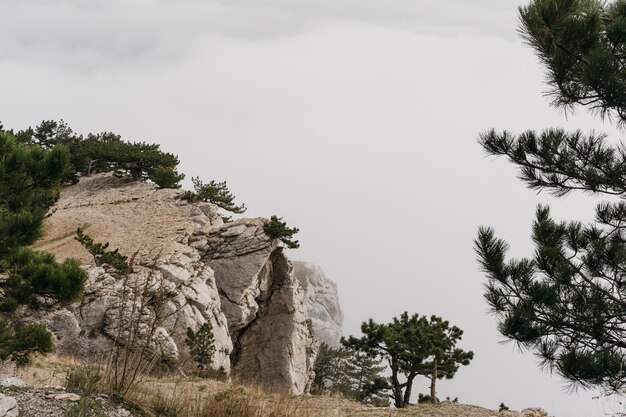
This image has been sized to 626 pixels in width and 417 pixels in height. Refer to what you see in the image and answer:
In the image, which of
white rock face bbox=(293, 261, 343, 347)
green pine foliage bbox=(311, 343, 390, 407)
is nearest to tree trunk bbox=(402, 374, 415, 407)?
green pine foliage bbox=(311, 343, 390, 407)

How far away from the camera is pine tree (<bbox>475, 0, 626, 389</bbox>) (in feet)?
25.8

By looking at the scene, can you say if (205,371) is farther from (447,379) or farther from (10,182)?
(10,182)

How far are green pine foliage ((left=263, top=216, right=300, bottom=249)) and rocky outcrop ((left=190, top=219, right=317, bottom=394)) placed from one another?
44 cm

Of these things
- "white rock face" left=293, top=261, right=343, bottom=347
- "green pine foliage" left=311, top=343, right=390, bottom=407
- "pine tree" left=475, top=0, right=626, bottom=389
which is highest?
"white rock face" left=293, top=261, right=343, bottom=347

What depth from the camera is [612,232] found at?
32.7 ft

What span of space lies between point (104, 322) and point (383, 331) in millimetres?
12075

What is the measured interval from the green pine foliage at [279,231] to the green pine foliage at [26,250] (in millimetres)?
23162

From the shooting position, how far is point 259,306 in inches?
1323

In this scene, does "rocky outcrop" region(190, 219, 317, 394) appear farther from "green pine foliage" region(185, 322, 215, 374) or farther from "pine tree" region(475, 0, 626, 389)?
"pine tree" region(475, 0, 626, 389)

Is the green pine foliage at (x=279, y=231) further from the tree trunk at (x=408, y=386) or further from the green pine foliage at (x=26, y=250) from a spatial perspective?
the green pine foliage at (x=26, y=250)

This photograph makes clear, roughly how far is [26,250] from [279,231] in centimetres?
2330

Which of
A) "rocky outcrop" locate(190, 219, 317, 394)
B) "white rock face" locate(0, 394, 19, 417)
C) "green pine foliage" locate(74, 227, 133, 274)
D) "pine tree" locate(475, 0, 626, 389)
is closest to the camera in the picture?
"white rock face" locate(0, 394, 19, 417)

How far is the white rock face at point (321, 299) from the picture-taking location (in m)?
96.9

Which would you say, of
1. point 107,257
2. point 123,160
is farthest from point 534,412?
point 123,160
